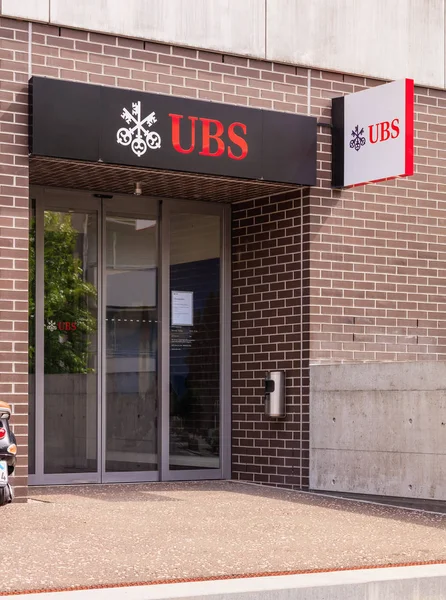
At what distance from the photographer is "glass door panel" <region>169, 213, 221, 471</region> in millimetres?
14289

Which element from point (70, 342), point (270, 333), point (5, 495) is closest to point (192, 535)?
point (5, 495)

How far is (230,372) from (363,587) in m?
7.21

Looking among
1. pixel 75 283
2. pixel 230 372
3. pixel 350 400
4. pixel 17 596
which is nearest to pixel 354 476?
pixel 350 400

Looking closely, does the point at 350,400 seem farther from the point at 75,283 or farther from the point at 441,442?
the point at 75,283

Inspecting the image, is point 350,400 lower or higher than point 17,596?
higher

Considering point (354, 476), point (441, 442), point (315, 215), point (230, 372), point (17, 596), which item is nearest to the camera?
point (17, 596)

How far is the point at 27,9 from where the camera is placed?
1193 cm

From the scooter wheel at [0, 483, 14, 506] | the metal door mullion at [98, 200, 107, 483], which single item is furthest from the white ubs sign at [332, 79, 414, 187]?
the scooter wheel at [0, 483, 14, 506]

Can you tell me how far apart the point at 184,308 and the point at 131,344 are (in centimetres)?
80

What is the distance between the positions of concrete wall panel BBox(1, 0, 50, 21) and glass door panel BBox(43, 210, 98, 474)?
2.39 metres

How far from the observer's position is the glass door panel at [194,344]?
14289mm

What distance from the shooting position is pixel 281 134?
13367 millimetres

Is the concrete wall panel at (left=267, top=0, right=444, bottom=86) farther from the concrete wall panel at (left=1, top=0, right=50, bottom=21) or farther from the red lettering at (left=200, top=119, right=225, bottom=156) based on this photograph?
the concrete wall panel at (left=1, top=0, right=50, bottom=21)

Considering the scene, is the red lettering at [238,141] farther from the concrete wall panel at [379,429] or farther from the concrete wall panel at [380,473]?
the concrete wall panel at [380,473]
